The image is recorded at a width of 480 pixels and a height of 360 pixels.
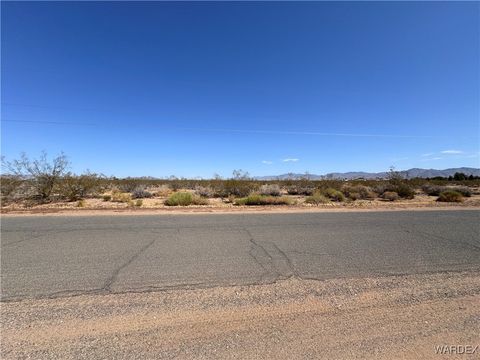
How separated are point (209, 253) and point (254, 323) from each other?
11.7ft

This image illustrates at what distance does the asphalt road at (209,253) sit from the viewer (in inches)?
230

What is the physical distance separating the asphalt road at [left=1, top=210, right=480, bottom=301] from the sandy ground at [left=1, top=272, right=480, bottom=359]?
1.84 feet

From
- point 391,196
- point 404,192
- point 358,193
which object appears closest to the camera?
point 391,196

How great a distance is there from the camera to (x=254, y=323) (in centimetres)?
422

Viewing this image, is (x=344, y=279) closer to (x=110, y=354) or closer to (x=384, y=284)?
(x=384, y=284)

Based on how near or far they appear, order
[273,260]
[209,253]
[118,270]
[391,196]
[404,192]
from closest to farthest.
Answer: [118,270], [273,260], [209,253], [391,196], [404,192]

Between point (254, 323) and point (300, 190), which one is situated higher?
point (300, 190)

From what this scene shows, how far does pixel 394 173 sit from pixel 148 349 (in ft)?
141

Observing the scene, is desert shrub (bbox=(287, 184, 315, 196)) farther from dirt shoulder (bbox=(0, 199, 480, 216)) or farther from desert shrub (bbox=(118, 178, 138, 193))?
desert shrub (bbox=(118, 178, 138, 193))

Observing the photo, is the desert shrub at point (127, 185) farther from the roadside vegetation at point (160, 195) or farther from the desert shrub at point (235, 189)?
the desert shrub at point (235, 189)

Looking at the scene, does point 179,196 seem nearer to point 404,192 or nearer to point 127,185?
point 127,185

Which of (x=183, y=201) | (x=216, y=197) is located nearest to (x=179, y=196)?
(x=183, y=201)

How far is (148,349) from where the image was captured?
141 inches

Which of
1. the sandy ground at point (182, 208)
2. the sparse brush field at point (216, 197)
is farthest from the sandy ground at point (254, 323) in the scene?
the sparse brush field at point (216, 197)
